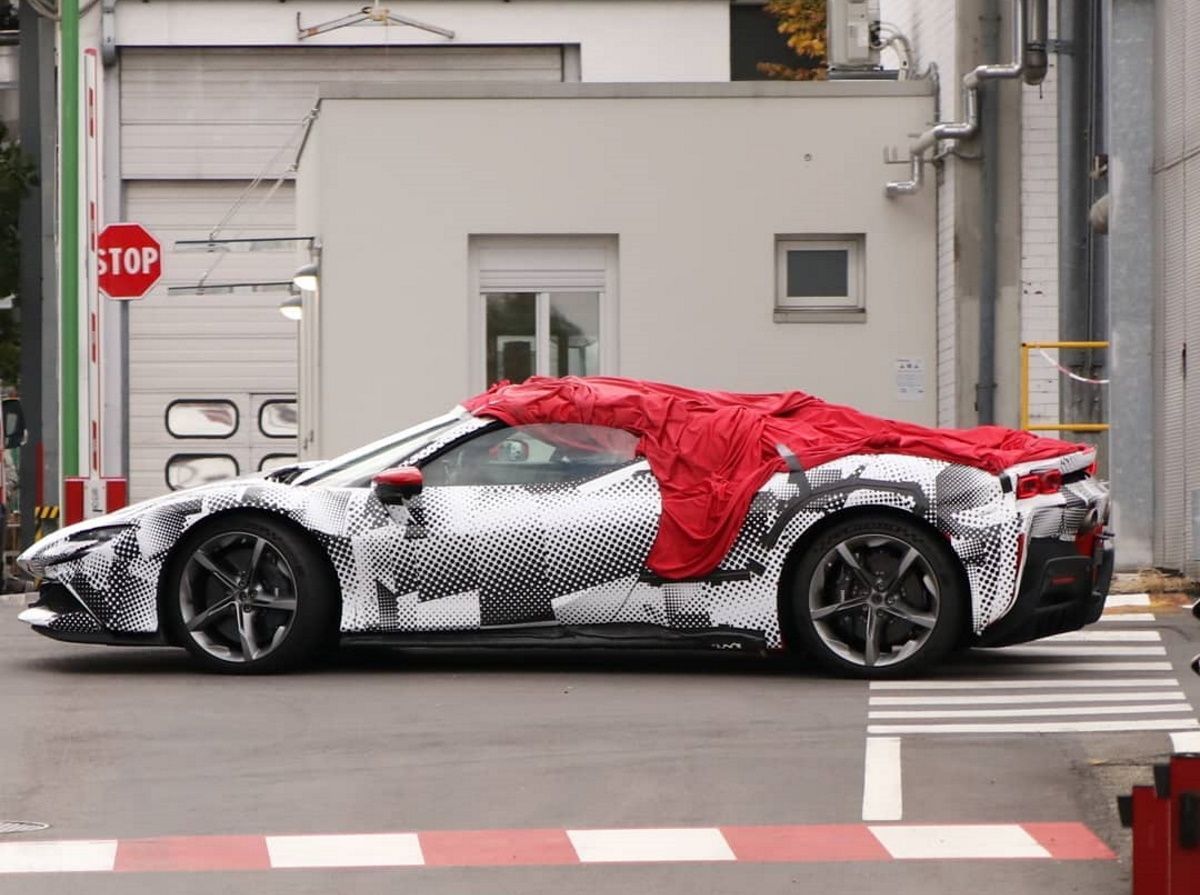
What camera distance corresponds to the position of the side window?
11367 mm

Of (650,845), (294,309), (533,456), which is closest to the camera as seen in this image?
(650,845)

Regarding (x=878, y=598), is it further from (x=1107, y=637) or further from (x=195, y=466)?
(x=195, y=466)

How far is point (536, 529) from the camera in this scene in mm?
11188

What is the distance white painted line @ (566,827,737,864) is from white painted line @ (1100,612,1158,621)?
7.37 meters

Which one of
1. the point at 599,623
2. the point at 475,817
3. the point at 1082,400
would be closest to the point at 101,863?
the point at 475,817

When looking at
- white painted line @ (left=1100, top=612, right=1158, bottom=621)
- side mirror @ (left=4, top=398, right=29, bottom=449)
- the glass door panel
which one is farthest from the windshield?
side mirror @ (left=4, top=398, right=29, bottom=449)

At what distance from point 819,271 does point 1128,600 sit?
6.32m

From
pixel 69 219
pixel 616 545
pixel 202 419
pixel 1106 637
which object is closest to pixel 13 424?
pixel 69 219

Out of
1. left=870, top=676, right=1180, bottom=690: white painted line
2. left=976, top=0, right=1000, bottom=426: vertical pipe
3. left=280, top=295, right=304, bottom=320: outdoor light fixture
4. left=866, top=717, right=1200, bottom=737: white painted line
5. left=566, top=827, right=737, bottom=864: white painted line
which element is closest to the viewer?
left=566, top=827, right=737, bottom=864: white painted line

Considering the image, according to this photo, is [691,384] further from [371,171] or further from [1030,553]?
[1030,553]

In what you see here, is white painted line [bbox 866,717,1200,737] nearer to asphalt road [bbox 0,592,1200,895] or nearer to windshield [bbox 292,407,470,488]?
asphalt road [bbox 0,592,1200,895]

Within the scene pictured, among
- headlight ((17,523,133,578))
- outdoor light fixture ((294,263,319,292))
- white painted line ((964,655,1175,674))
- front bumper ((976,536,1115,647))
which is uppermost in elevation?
outdoor light fixture ((294,263,319,292))

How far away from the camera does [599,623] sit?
1120 centimetres

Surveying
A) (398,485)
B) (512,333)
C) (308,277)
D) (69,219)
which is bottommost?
(398,485)
